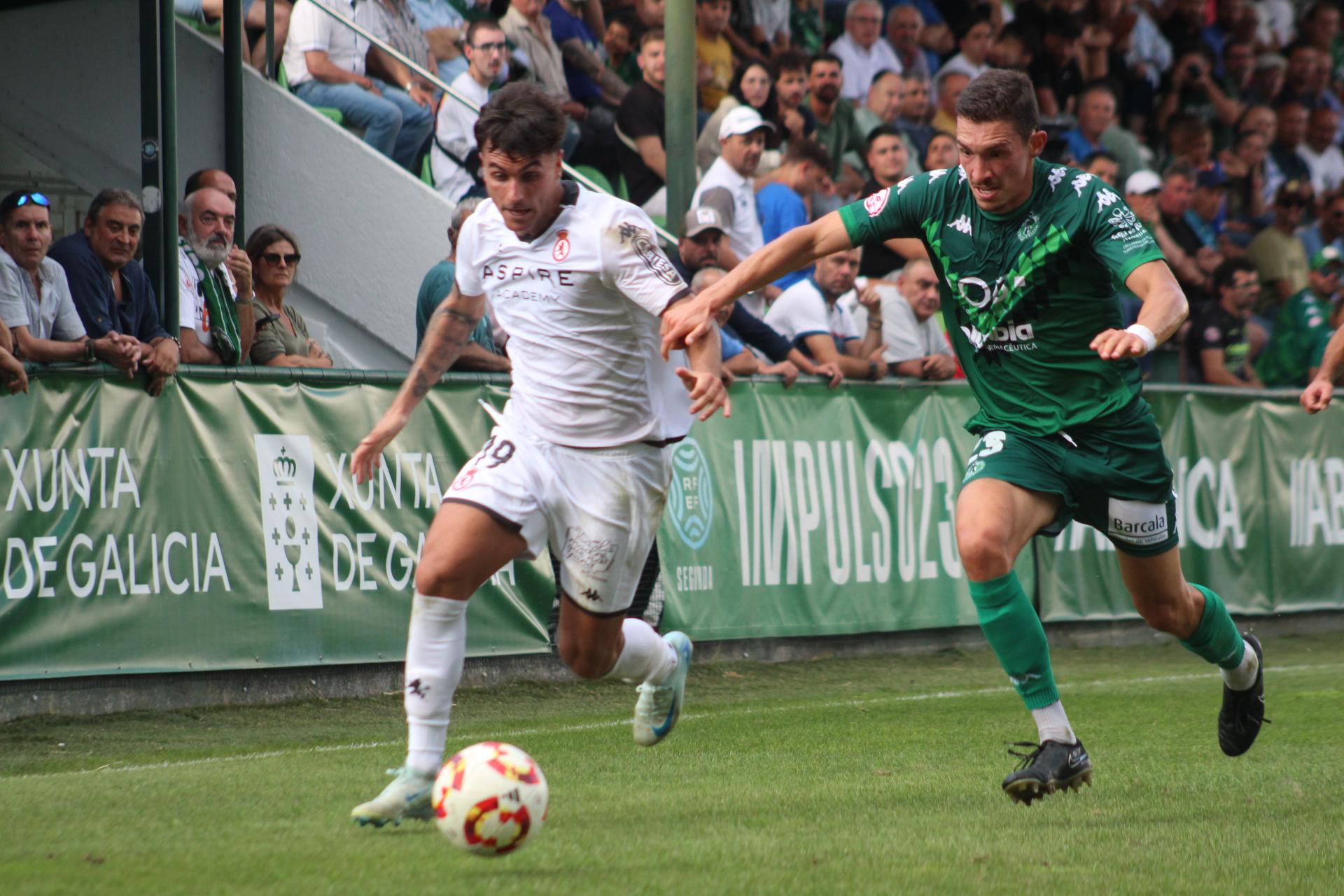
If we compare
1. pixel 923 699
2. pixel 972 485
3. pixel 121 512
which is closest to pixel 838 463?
pixel 923 699

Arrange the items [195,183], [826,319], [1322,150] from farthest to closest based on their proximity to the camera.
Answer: [1322,150] < [826,319] < [195,183]

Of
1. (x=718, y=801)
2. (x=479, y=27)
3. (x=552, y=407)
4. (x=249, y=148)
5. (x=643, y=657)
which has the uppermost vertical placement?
(x=479, y=27)

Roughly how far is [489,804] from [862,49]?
1268 cm

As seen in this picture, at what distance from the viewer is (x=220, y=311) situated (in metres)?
9.84

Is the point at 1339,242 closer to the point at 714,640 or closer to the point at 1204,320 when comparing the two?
the point at 1204,320

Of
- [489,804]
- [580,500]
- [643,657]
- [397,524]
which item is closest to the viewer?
[489,804]

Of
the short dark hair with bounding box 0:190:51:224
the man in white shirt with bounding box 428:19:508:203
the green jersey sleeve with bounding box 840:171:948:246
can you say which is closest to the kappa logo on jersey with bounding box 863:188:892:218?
the green jersey sleeve with bounding box 840:171:948:246

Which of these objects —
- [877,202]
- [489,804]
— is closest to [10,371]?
[877,202]

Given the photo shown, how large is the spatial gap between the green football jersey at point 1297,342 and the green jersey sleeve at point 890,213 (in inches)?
442

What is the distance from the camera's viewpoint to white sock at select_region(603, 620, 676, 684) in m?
6.33

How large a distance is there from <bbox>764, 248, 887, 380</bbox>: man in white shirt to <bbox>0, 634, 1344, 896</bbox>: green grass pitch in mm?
2845

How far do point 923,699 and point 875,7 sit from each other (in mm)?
8627

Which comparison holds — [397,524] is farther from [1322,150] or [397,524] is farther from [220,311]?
[1322,150]

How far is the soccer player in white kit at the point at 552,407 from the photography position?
5383 mm
